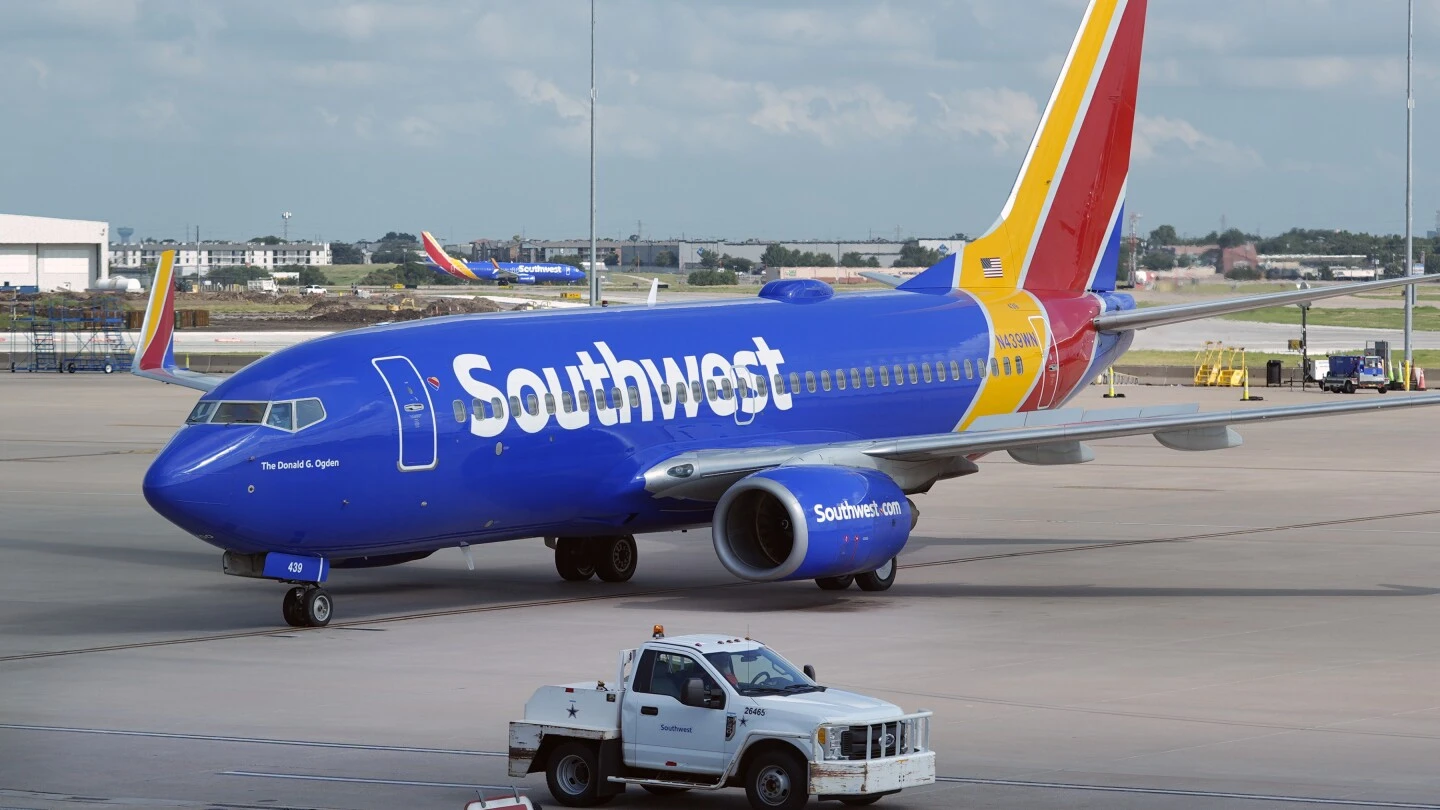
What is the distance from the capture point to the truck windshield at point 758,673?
17000 mm

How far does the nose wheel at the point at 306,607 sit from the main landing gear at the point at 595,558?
554 cm

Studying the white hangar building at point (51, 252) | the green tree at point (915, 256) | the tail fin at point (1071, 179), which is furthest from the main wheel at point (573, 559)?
the white hangar building at point (51, 252)

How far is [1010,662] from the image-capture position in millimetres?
24359

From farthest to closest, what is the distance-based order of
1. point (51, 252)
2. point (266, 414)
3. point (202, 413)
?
point (51, 252) < point (202, 413) < point (266, 414)

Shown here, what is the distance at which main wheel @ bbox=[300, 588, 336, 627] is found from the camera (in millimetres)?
27095

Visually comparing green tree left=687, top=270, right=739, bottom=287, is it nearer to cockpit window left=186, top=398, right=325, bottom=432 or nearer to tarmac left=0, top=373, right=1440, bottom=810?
tarmac left=0, top=373, right=1440, bottom=810

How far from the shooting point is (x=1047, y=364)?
123 ft

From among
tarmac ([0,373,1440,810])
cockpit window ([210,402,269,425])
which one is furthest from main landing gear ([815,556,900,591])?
cockpit window ([210,402,269,425])

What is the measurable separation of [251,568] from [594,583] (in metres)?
6.81

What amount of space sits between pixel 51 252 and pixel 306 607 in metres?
158

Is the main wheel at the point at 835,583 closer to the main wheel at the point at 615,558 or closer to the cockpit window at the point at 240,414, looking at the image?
the main wheel at the point at 615,558

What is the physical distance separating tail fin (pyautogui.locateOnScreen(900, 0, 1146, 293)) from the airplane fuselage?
2389 mm

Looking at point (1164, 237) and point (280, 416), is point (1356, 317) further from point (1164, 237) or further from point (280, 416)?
point (280, 416)

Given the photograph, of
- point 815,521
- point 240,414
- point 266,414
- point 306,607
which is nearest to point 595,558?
point 815,521
